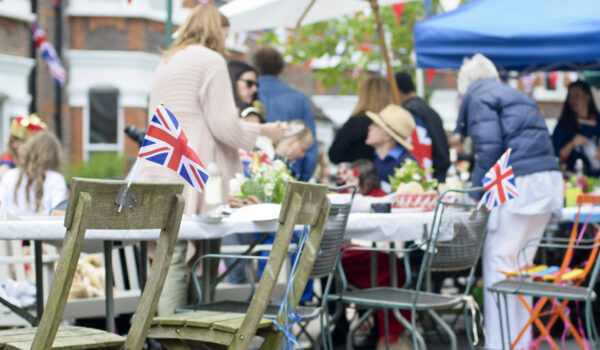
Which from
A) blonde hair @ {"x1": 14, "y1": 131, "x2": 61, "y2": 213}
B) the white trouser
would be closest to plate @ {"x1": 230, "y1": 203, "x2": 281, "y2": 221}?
the white trouser

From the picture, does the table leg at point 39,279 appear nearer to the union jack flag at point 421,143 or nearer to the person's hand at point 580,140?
the union jack flag at point 421,143

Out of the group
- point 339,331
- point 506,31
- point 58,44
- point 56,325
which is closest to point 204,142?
point 339,331

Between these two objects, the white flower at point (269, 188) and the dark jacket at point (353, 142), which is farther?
the dark jacket at point (353, 142)

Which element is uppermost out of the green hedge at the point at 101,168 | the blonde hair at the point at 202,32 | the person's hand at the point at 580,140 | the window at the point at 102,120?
the blonde hair at the point at 202,32

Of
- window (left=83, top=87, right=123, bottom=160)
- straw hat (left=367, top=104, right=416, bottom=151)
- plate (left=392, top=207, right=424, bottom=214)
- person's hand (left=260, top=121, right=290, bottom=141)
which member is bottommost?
window (left=83, top=87, right=123, bottom=160)

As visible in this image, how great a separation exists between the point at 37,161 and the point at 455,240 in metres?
3.54

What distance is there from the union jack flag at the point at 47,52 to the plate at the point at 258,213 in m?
12.8

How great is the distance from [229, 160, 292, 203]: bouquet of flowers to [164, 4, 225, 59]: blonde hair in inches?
33.9

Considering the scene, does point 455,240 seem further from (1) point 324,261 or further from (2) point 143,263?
(2) point 143,263

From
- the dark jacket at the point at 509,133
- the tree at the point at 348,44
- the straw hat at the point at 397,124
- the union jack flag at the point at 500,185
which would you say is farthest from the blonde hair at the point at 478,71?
the tree at the point at 348,44

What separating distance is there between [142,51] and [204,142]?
525 inches

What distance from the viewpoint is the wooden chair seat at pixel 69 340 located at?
361 centimetres

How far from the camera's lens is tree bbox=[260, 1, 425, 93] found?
18922mm

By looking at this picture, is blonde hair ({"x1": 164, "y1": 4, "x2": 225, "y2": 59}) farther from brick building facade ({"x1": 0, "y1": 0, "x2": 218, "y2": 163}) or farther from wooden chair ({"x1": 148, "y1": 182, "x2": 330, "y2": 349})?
brick building facade ({"x1": 0, "y1": 0, "x2": 218, "y2": 163})
